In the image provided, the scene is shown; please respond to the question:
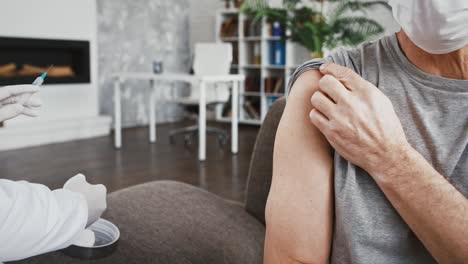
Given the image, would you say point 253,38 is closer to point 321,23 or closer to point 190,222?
point 321,23

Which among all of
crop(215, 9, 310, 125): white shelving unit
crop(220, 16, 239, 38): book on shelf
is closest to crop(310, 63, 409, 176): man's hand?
crop(215, 9, 310, 125): white shelving unit

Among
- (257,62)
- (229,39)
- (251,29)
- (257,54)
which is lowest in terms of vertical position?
(257,62)

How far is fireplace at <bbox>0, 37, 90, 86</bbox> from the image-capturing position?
4863 millimetres

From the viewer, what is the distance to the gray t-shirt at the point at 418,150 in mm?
755

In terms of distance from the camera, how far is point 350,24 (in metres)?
6.03

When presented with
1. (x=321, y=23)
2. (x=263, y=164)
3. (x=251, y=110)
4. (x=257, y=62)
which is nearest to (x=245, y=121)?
(x=251, y=110)

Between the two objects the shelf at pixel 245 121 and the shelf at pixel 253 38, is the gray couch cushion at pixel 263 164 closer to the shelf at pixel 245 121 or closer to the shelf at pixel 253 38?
the shelf at pixel 245 121

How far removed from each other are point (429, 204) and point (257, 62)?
20.1 ft

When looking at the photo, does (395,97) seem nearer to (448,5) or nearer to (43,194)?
(448,5)

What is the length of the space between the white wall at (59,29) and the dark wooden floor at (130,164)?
47cm

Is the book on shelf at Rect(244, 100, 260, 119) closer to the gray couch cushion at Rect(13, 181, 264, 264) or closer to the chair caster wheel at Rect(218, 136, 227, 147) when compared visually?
the chair caster wheel at Rect(218, 136, 227, 147)

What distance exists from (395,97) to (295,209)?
9.2 inches

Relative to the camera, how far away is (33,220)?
2.13 feet

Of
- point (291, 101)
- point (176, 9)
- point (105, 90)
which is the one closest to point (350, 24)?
point (176, 9)
